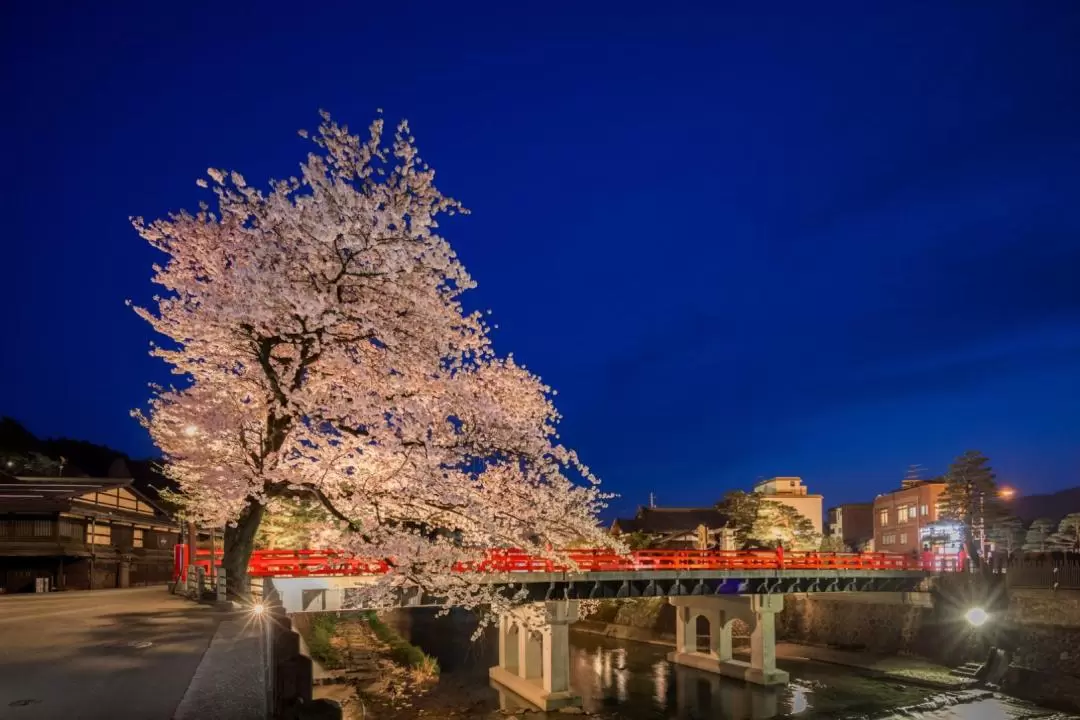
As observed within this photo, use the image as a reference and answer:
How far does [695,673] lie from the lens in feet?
141

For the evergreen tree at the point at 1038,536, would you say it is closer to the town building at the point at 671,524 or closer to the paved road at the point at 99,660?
the town building at the point at 671,524

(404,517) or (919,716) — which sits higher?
(404,517)

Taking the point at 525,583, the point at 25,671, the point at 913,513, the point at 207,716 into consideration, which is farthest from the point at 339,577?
the point at 913,513

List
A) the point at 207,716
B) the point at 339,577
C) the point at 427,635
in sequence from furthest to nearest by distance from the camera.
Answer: the point at 427,635
the point at 339,577
the point at 207,716

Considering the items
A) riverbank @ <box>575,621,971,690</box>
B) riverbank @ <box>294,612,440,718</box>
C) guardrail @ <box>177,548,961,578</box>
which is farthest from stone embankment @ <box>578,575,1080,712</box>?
riverbank @ <box>294,612,440,718</box>

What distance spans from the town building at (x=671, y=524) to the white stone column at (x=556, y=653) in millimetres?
35187

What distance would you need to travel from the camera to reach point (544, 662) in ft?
114

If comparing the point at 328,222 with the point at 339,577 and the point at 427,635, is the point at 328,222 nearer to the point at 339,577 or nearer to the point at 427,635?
the point at 339,577

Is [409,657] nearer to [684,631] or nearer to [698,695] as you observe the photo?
[698,695]

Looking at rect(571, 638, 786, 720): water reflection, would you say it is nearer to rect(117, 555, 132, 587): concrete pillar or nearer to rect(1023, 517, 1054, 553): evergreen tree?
rect(117, 555, 132, 587): concrete pillar

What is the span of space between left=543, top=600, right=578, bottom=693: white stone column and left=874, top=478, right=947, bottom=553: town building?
129 feet

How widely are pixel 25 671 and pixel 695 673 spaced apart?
125ft

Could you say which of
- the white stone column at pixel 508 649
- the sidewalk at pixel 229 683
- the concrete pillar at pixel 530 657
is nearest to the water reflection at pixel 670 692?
the concrete pillar at pixel 530 657

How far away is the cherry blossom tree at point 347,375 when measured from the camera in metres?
13.9
